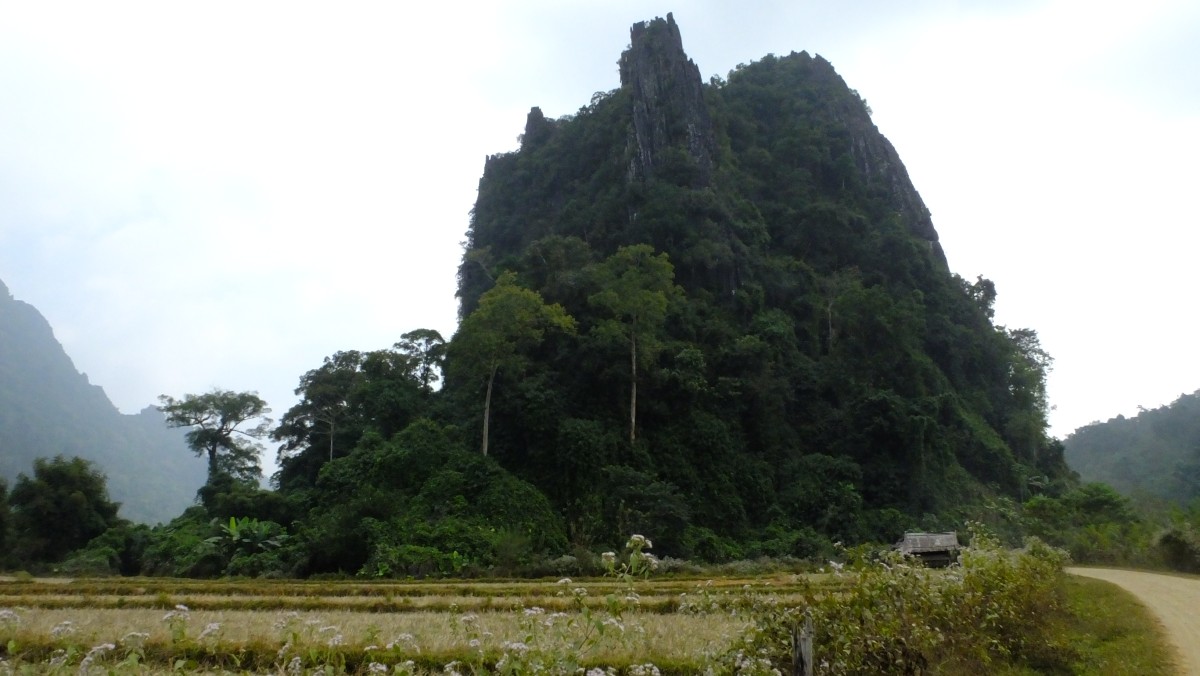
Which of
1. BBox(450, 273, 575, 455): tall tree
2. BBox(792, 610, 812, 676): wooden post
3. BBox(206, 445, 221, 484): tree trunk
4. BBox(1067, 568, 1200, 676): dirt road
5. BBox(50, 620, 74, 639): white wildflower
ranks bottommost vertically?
BBox(1067, 568, 1200, 676): dirt road

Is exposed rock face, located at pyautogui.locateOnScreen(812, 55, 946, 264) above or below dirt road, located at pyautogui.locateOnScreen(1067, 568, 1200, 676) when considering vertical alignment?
above

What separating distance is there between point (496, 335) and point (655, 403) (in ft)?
22.1

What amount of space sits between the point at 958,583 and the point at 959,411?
92.3ft

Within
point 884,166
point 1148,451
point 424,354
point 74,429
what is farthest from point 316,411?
point 74,429

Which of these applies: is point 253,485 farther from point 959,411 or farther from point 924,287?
point 924,287

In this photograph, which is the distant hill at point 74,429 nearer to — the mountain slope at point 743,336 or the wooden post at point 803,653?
the mountain slope at point 743,336

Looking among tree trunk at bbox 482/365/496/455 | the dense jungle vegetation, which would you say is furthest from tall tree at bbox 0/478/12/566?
tree trunk at bbox 482/365/496/455

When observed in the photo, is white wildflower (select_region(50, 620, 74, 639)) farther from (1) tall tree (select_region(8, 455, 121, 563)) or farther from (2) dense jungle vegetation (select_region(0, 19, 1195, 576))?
(1) tall tree (select_region(8, 455, 121, 563))

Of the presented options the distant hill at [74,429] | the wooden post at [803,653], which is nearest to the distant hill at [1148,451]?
the wooden post at [803,653]

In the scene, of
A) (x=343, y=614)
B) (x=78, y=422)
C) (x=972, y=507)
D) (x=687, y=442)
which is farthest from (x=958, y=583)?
(x=78, y=422)

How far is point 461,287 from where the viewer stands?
130 ft

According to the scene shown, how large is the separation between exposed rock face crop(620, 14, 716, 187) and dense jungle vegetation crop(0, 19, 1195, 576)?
0.17 metres

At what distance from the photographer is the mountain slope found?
25.3m

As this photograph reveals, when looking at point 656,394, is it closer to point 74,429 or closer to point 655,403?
point 655,403
